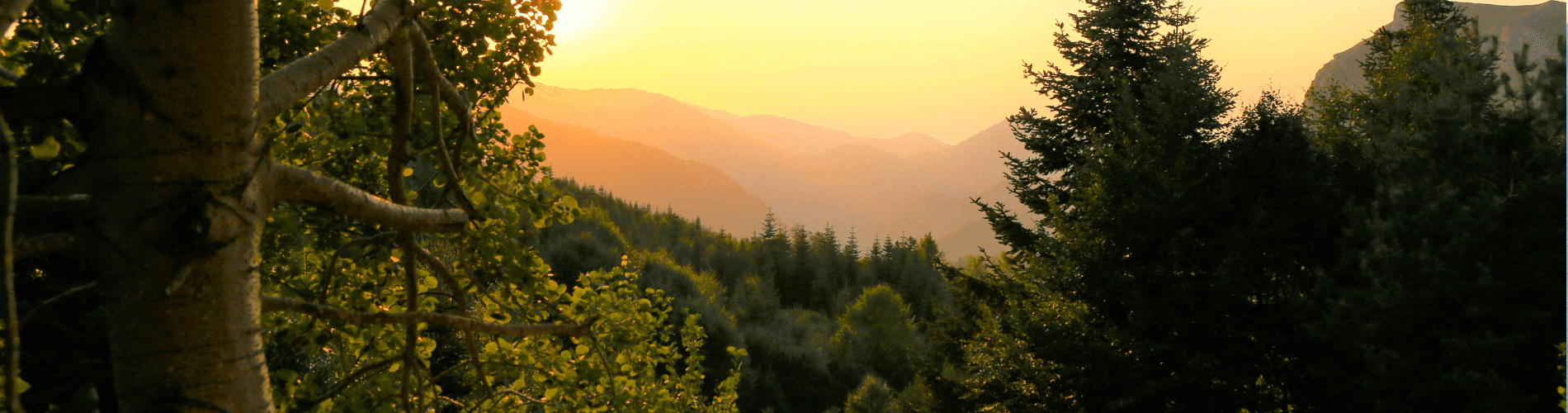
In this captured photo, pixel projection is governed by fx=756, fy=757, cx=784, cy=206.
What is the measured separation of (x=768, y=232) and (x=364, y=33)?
174 ft

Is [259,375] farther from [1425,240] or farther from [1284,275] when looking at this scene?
[1284,275]

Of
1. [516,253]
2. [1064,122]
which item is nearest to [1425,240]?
[1064,122]

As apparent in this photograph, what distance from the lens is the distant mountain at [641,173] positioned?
128 meters

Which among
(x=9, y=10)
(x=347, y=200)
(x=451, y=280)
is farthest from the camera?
(x=451, y=280)

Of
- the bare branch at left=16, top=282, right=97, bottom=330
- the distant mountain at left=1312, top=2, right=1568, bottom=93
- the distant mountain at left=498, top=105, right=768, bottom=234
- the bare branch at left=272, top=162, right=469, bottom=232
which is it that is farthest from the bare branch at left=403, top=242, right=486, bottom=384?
the distant mountain at left=498, top=105, right=768, bottom=234

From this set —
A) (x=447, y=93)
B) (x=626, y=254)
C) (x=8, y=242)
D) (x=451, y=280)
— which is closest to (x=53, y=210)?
(x=8, y=242)

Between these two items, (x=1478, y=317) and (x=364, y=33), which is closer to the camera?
(x=364, y=33)

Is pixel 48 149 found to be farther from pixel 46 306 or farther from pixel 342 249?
pixel 342 249

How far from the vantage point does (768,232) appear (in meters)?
55.3

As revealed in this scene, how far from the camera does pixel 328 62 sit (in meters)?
2.15

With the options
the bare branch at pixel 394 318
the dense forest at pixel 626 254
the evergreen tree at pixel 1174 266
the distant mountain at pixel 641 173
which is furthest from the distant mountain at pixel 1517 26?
the distant mountain at pixel 641 173

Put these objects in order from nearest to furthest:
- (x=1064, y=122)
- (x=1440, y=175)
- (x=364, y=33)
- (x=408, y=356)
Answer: (x=364, y=33), (x=408, y=356), (x=1440, y=175), (x=1064, y=122)

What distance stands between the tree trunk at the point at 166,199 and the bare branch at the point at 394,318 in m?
0.48

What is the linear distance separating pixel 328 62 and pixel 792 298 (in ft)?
168
